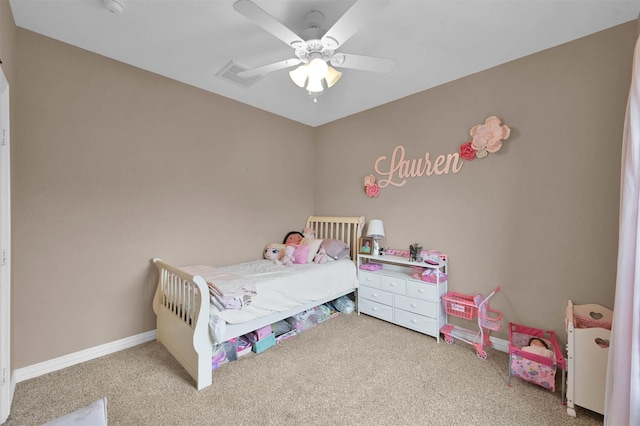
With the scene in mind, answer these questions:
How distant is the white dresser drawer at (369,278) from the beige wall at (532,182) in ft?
1.70

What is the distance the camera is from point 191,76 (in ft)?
8.91

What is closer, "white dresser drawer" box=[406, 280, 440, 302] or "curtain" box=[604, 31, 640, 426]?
"curtain" box=[604, 31, 640, 426]

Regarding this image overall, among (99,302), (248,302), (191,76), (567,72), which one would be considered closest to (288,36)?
(191,76)

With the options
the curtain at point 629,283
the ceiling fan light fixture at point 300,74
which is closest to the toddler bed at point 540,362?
the curtain at point 629,283

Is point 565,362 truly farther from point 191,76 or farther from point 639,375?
→ point 191,76

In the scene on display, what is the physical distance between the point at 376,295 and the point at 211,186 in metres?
2.28

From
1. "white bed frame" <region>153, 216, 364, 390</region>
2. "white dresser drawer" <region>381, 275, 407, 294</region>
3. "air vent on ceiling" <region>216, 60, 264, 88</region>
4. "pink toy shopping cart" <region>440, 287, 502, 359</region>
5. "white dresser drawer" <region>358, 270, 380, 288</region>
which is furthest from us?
"white dresser drawer" <region>358, 270, 380, 288</region>

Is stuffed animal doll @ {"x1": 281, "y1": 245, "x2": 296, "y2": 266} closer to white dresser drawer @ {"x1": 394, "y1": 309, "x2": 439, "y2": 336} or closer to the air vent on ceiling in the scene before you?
white dresser drawer @ {"x1": 394, "y1": 309, "x2": 439, "y2": 336}

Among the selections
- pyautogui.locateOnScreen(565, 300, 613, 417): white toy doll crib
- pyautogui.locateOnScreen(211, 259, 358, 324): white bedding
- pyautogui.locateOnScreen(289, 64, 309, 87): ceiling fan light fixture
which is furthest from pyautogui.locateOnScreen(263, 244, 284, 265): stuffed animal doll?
pyautogui.locateOnScreen(565, 300, 613, 417): white toy doll crib

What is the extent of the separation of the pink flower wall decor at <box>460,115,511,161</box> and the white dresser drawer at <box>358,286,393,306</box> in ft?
5.45

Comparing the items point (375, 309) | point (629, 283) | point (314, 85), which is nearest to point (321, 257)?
point (375, 309)

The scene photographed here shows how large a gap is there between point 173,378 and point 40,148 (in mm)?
2069

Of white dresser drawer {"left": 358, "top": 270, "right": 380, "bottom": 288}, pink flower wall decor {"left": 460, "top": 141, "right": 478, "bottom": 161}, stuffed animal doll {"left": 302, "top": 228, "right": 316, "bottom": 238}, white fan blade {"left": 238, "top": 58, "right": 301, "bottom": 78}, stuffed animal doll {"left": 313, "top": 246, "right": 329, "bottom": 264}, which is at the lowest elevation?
white dresser drawer {"left": 358, "top": 270, "right": 380, "bottom": 288}

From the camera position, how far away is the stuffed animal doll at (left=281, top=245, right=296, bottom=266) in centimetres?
318
